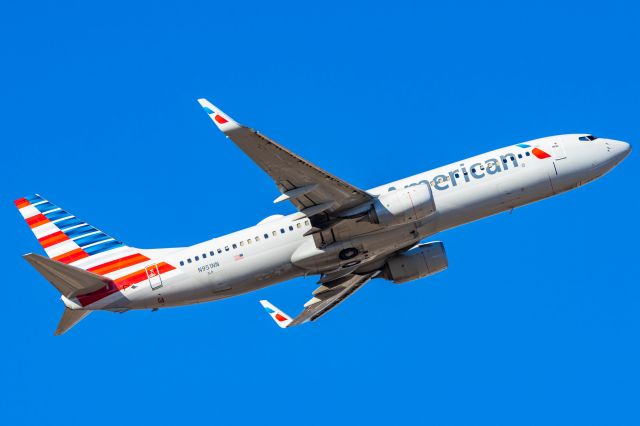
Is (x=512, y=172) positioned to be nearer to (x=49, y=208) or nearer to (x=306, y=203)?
(x=306, y=203)

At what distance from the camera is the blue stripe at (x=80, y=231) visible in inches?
2151

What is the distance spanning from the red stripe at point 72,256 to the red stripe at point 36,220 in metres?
2.36

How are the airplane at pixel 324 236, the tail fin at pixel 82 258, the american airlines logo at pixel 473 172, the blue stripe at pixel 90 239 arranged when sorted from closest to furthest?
the airplane at pixel 324 236 < the tail fin at pixel 82 258 < the american airlines logo at pixel 473 172 < the blue stripe at pixel 90 239

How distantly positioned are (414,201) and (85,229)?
18.6 m

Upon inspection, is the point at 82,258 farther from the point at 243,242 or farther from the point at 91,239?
the point at 243,242

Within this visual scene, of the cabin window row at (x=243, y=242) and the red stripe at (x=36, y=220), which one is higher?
the red stripe at (x=36, y=220)

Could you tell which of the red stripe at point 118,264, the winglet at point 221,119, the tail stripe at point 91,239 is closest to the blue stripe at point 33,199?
the tail stripe at point 91,239

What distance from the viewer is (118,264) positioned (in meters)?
53.1

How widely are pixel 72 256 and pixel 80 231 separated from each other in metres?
1.57

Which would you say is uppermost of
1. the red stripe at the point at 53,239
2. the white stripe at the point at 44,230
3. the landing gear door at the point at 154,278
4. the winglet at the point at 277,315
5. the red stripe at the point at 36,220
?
the red stripe at the point at 36,220

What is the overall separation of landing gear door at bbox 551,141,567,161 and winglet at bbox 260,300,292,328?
1716 centimetres

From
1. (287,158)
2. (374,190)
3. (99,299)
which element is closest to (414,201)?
(374,190)

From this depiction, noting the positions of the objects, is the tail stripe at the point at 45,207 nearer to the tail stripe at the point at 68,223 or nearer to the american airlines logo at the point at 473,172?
the tail stripe at the point at 68,223

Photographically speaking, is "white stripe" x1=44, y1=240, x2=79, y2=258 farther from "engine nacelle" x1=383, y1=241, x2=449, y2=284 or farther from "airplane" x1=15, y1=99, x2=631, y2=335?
Answer: "engine nacelle" x1=383, y1=241, x2=449, y2=284
